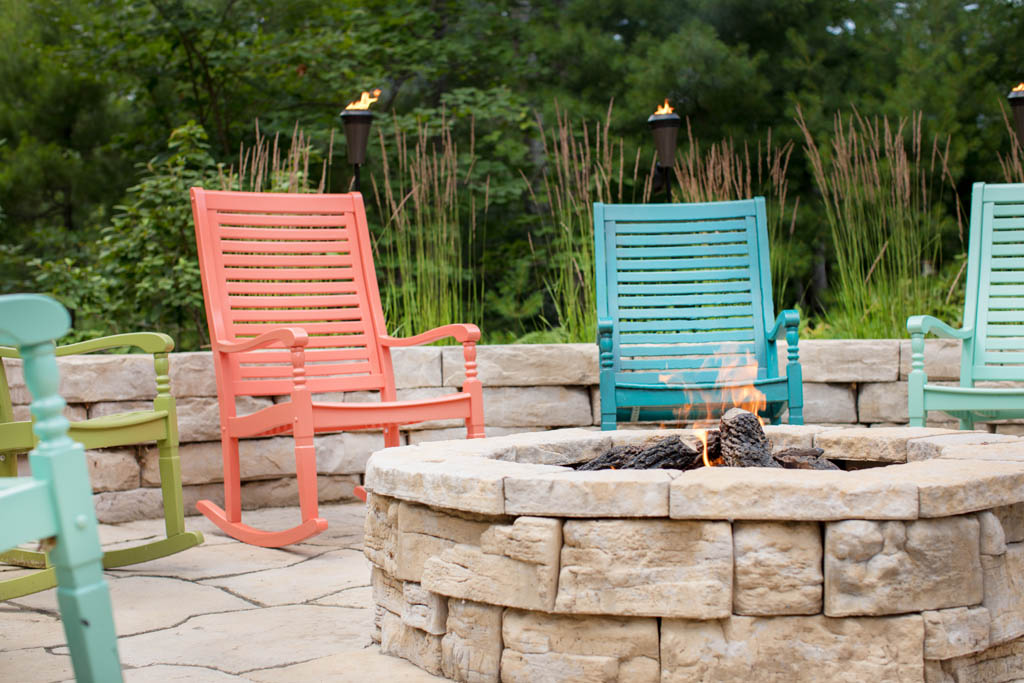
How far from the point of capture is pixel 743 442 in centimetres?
231

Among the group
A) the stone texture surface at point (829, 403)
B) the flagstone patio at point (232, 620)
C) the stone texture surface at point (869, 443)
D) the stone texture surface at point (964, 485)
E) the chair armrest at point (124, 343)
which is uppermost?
the chair armrest at point (124, 343)

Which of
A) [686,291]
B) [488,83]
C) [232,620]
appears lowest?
[232,620]

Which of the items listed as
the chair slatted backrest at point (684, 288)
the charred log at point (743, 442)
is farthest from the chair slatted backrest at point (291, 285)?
the charred log at point (743, 442)

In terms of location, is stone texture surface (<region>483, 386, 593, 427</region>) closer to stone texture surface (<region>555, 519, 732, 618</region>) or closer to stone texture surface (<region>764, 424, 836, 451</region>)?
stone texture surface (<region>764, 424, 836, 451</region>)

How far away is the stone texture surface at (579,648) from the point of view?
175 cm

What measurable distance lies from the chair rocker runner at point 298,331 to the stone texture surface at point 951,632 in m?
1.81

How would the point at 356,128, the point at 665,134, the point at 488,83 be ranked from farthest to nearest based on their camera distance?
1. the point at 488,83
2. the point at 665,134
3. the point at 356,128

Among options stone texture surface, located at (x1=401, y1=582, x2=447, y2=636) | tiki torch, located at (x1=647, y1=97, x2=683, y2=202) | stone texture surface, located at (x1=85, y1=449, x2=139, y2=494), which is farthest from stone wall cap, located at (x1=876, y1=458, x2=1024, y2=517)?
tiki torch, located at (x1=647, y1=97, x2=683, y2=202)

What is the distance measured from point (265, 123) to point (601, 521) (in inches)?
300

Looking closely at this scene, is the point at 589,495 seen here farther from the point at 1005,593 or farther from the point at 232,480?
the point at 232,480

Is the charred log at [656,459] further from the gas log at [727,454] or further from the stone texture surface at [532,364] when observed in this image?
the stone texture surface at [532,364]

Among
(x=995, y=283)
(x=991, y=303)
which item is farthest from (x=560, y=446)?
(x=995, y=283)

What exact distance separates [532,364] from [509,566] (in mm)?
2209

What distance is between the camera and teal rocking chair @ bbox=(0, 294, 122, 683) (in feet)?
3.90
